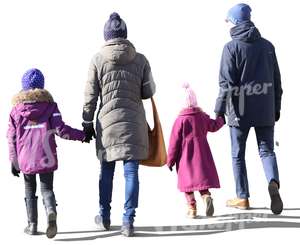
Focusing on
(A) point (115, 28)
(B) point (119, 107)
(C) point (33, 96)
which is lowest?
(B) point (119, 107)

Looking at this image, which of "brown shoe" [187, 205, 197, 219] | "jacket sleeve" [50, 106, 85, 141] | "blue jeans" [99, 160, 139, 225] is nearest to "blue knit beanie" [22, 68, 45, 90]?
"jacket sleeve" [50, 106, 85, 141]

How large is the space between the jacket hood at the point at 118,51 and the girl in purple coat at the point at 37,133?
870mm

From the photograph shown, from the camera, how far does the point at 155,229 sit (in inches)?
422

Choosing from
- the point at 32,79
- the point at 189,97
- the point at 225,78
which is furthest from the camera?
the point at 225,78

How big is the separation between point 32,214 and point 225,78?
3239 mm

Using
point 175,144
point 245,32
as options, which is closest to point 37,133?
point 175,144

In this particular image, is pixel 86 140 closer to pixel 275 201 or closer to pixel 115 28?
pixel 115 28

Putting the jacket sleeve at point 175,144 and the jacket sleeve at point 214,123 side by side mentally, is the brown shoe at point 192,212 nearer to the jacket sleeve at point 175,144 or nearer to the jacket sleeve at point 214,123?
the jacket sleeve at point 175,144

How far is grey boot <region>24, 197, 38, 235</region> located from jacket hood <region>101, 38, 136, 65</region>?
2008 millimetres

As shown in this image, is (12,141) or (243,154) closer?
(12,141)

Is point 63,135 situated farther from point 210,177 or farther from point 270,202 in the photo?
point 270,202

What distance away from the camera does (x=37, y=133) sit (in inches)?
404

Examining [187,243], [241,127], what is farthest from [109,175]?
[241,127]

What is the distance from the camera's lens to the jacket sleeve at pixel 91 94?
409 inches
